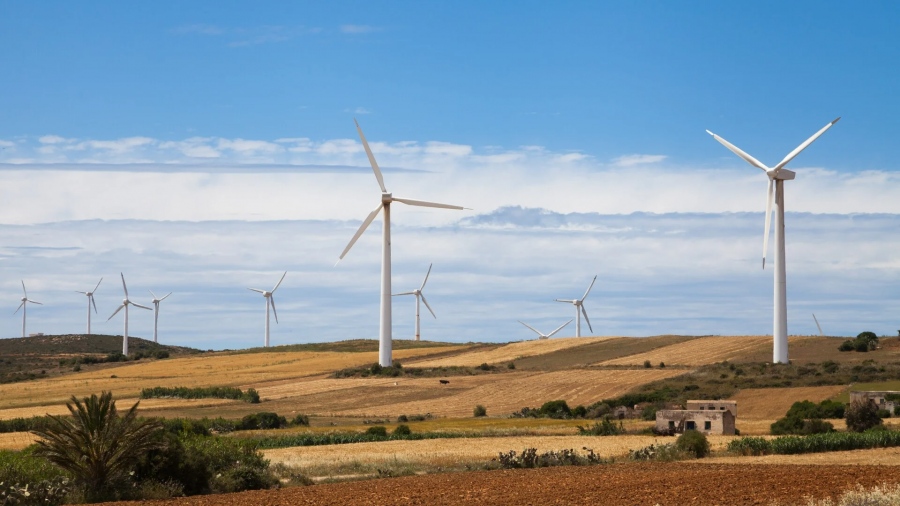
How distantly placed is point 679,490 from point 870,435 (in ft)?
66.4

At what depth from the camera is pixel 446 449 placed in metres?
43.6

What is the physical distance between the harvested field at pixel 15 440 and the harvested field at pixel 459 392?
2310 centimetres

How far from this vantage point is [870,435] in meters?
41.8

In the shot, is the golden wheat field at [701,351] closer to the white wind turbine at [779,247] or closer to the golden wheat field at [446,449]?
the white wind turbine at [779,247]

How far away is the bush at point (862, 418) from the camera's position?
49.5 meters

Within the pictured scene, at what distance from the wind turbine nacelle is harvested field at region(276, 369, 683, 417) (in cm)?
1840

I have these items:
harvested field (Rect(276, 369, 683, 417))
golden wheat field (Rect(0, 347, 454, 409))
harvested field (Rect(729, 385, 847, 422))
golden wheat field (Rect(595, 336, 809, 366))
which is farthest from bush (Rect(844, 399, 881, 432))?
golden wheat field (Rect(0, 347, 454, 409))

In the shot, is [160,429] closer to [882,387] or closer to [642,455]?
[642,455]

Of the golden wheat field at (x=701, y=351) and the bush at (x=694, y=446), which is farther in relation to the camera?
the golden wheat field at (x=701, y=351)

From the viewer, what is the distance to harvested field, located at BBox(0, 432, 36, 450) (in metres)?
46.2

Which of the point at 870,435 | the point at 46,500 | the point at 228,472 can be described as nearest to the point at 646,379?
the point at 870,435

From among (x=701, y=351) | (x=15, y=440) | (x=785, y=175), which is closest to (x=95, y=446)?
(x=15, y=440)

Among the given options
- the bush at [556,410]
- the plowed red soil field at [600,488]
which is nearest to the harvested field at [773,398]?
the bush at [556,410]

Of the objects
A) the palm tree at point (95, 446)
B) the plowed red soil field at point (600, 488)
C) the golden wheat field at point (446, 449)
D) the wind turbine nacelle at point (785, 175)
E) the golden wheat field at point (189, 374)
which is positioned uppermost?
the wind turbine nacelle at point (785, 175)
